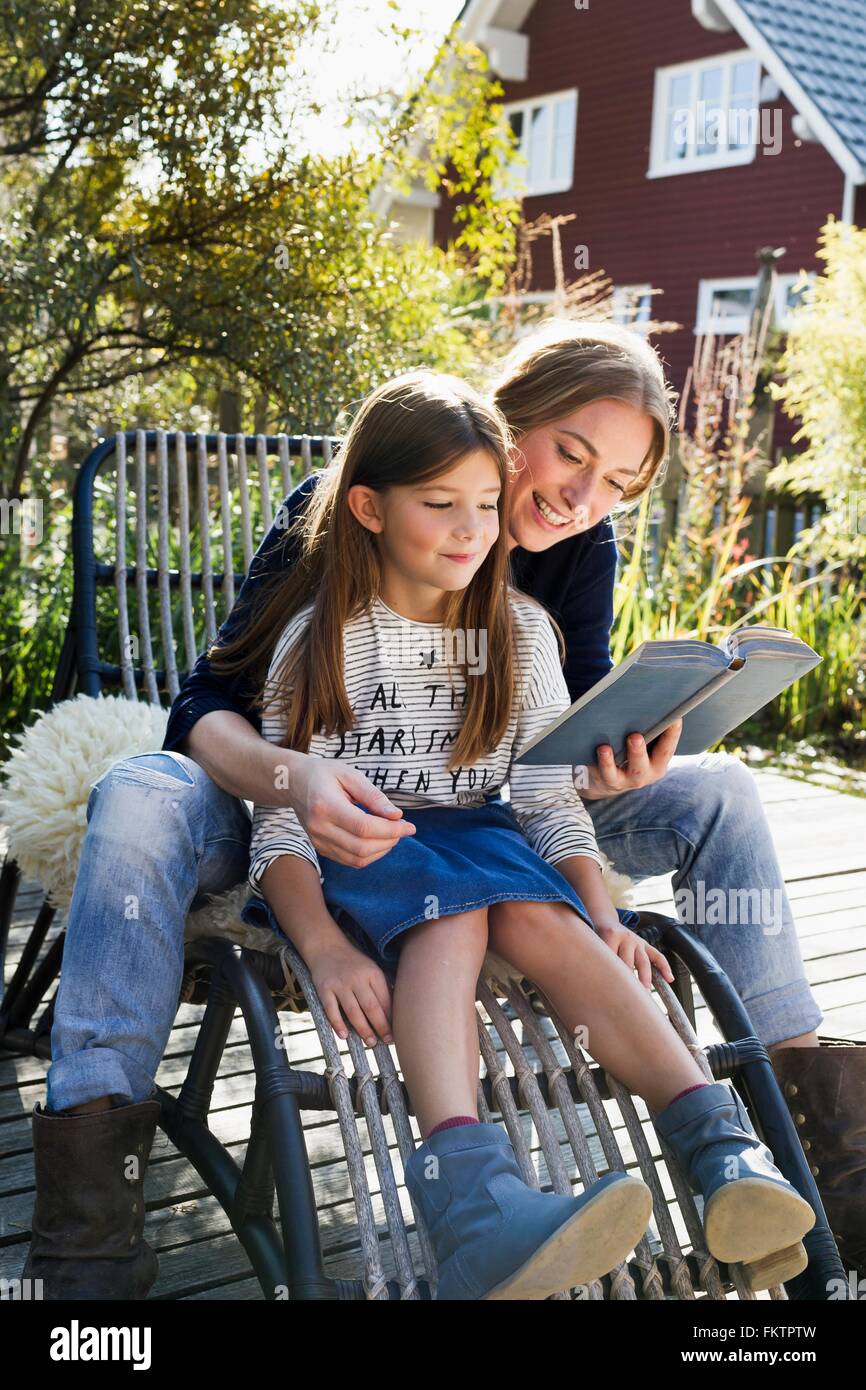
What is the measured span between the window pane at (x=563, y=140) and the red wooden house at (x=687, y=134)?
18 millimetres

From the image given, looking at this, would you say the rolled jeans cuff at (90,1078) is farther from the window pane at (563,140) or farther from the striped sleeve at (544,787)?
the window pane at (563,140)

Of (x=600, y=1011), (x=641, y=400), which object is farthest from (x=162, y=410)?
(x=600, y=1011)

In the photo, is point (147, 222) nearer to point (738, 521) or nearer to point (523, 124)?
point (738, 521)

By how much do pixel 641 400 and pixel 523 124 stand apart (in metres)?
14.0

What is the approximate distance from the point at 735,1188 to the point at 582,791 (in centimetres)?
64

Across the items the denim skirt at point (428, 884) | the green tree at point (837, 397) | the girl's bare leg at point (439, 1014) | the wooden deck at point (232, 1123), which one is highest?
the green tree at point (837, 397)

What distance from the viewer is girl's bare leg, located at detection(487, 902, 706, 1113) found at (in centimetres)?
151

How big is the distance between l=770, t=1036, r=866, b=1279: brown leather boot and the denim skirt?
1.24ft

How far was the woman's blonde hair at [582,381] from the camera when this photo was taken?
190cm

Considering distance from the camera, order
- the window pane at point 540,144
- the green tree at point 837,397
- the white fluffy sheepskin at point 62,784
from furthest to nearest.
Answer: the window pane at point 540,144, the green tree at point 837,397, the white fluffy sheepskin at point 62,784

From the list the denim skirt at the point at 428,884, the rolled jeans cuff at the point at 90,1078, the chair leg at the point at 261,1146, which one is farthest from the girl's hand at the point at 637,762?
the rolled jeans cuff at the point at 90,1078

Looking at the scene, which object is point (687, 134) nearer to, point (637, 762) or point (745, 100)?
point (745, 100)

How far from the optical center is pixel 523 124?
14.7 metres
